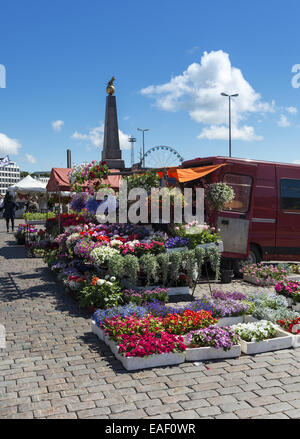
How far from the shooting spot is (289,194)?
1140 centimetres

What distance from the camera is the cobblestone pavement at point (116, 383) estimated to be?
414cm

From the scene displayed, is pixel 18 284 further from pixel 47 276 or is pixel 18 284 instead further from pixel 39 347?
pixel 39 347

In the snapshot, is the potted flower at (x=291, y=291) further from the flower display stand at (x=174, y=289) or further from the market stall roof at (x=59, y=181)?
the market stall roof at (x=59, y=181)

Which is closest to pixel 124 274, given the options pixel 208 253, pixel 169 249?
pixel 169 249

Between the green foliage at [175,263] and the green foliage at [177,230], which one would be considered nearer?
the green foliage at [175,263]

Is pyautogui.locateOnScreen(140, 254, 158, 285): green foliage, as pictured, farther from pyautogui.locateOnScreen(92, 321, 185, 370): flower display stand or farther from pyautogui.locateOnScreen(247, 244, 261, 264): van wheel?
pyautogui.locateOnScreen(247, 244, 261, 264): van wheel

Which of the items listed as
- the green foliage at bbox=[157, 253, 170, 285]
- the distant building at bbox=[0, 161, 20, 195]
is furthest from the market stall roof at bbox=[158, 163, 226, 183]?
the distant building at bbox=[0, 161, 20, 195]

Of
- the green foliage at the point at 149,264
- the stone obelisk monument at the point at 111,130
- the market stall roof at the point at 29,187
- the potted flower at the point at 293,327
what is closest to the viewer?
the potted flower at the point at 293,327

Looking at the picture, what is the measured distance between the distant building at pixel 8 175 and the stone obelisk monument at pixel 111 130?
123876 mm

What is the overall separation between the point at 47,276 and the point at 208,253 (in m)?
4.79

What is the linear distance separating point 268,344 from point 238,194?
5187 mm

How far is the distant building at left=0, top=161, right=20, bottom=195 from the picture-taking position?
142587 millimetres

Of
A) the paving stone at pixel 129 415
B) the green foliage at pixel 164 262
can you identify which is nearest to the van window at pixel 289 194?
the green foliage at pixel 164 262

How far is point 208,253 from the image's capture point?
27.8 ft
